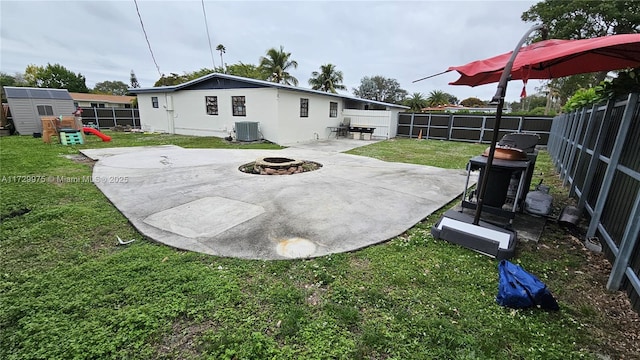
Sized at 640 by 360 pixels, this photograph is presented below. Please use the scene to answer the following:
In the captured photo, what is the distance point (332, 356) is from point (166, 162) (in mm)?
7265

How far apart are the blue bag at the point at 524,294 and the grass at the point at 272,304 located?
0.06 metres

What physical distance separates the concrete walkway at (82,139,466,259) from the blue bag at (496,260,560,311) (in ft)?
4.08

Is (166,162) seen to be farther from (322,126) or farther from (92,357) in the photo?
(322,126)

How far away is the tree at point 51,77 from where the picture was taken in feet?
111

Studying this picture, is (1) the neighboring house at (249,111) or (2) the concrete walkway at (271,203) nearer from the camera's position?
(2) the concrete walkway at (271,203)

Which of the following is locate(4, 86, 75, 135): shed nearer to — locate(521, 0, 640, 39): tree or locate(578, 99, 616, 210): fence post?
locate(578, 99, 616, 210): fence post

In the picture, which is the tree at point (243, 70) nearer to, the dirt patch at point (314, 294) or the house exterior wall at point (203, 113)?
the house exterior wall at point (203, 113)

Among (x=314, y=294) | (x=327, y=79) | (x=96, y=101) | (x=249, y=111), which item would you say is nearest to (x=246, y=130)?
(x=249, y=111)

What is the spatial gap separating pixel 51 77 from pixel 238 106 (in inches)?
1558

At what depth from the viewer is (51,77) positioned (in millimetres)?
34438

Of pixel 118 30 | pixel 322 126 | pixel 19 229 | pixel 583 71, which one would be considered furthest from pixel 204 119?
pixel 583 71

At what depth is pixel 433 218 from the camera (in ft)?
12.4

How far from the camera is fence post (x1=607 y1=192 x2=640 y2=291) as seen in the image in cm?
209

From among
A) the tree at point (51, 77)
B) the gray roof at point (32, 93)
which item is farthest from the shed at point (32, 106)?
the tree at point (51, 77)
